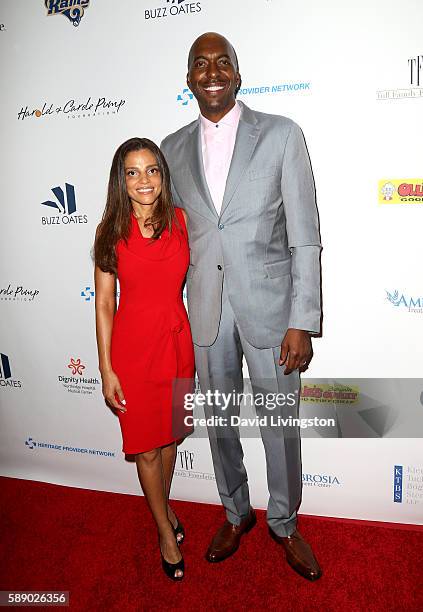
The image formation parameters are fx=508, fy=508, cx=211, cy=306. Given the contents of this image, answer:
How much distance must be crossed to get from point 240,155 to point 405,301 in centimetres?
104

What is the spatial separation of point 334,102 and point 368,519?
2057 millimetres

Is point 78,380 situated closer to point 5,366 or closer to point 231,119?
point 5,366

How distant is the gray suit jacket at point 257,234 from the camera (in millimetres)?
1940

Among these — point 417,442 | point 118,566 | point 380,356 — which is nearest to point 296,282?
point 380,356

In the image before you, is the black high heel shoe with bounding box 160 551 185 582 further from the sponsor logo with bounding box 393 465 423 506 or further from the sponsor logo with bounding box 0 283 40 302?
the sponsor logo with bounding box 0 283 40 302

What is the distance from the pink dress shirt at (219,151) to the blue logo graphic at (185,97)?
39 cm

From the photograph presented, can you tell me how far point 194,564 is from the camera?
7.59ft

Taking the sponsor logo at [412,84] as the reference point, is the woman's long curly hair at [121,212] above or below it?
below

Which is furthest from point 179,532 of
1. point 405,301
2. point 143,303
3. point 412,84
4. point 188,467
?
point 412,84

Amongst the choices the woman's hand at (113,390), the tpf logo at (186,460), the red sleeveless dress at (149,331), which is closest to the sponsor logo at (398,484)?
the tpf logo at (186,460)

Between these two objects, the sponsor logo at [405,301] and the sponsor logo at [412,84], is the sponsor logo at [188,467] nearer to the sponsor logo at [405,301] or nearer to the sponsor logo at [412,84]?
the sponsor logo at [405,301]

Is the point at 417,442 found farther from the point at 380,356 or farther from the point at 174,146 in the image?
the point at 174,146

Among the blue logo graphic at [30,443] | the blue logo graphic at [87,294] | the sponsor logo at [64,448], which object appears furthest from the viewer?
the blue logo graphic at [30,443]

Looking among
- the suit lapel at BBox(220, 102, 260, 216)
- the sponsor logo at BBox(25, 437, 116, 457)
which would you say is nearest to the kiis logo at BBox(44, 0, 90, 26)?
the suit lapel at BBox(220, 102, 260, 216)
